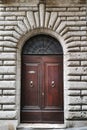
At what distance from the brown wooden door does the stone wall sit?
325mm

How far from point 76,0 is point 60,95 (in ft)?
10.9

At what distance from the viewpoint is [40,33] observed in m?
8.78

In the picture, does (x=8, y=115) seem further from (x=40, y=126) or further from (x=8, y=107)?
(x=40, y=126)

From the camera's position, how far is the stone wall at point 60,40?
8.22m

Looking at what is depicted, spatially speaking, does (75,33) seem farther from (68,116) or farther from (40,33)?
(68,116)

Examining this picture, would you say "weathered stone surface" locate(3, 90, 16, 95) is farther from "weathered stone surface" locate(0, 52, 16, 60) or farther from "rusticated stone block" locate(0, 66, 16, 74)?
"weathered stone surface" locate(0, 52, 16, 60)

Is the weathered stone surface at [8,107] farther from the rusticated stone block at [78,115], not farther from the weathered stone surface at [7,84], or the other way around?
the rusticated stone block at [78,115]

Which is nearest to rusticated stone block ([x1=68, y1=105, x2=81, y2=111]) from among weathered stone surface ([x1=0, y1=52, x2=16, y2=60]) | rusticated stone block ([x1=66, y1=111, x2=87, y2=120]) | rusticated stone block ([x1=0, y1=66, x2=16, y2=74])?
rusticated stone block ([x1=66, y1=111, x2=87, y2=120])

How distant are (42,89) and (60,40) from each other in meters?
1.80

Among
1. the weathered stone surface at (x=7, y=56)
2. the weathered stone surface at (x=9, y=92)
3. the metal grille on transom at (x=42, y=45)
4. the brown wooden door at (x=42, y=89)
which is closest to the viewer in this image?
the weathered stone surface at (x=9, y=92)

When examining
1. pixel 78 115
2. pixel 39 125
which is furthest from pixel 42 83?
pixel 78 115

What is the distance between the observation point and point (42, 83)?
868 cm

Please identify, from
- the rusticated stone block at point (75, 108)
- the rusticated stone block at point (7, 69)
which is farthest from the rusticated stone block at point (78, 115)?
the rusticated stone block at point (7, 69)

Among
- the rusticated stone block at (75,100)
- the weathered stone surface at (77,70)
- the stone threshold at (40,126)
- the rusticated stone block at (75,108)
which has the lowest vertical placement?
the stone threshold at (40,126)
